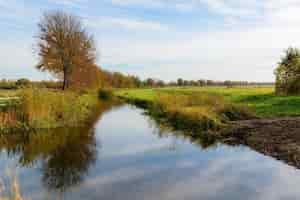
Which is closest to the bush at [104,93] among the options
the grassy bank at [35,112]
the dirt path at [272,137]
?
the grassy bank at [35,112]

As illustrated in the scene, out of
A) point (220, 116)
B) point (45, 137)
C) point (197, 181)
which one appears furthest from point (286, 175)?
point (45, 137)

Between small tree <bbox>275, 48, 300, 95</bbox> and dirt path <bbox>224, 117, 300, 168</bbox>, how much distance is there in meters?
17.0

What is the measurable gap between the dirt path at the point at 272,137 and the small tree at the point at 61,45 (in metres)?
17.3

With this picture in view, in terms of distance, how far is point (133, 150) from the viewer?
29.7 feet

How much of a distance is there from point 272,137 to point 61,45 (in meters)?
20.0

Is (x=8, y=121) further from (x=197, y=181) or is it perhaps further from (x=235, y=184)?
(x=235, y=184)

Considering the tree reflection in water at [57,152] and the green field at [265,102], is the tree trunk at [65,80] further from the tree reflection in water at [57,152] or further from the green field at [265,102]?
the tree reflection in water at [57,152]

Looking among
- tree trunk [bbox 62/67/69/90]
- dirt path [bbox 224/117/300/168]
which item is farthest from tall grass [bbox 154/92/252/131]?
tree trunk [bbox 62/67/69/90]

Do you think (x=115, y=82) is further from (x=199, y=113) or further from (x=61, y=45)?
(x=199, y=113)

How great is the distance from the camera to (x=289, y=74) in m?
27.3

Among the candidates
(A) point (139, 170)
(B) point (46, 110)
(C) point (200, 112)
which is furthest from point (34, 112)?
(C) point (200, 112)

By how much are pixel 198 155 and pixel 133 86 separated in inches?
2559

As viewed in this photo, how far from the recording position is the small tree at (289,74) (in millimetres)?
26438

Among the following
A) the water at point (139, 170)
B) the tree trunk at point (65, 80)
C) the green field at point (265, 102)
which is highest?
the tree trunk at point (65, 80)
